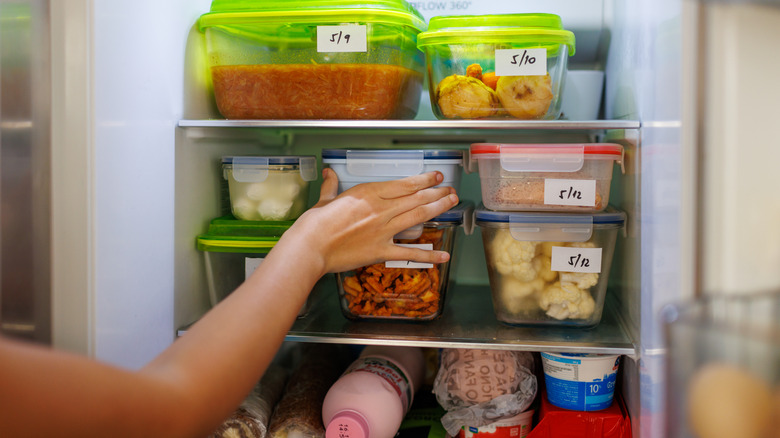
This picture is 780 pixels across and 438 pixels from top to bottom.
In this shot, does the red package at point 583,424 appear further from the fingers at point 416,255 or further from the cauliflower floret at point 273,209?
the cauliflower floret at point 273,209

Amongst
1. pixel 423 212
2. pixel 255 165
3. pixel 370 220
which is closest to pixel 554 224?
pixel 423 212

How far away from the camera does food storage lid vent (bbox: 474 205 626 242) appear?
48.9 inches

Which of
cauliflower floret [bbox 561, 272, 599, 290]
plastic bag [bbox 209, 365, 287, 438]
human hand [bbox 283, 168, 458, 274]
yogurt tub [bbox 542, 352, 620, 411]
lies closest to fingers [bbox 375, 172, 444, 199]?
human hand [bbox 283, 168, 458, 274]

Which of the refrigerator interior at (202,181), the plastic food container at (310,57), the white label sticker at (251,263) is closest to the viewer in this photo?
the refrigerator interior at (202,181)

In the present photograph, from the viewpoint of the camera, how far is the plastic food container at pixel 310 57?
128 centimetres

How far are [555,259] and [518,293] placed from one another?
0.35ft

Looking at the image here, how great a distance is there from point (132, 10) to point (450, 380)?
984 millimetres

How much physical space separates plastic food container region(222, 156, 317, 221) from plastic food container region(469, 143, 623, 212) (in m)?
0.42

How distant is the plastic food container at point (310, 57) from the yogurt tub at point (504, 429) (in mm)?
700

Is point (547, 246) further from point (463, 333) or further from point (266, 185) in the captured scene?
point (266, 185)

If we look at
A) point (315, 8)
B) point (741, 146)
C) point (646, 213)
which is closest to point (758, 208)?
point (741, 146)

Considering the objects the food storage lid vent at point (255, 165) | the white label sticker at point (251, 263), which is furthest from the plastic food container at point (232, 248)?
the food storage lid vent at point (255, 165)

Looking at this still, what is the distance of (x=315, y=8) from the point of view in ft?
4.22

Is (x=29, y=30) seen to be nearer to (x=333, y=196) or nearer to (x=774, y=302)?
(x=333, y=196)
